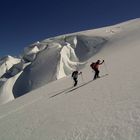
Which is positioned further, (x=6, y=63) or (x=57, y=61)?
(x=6, y=63)

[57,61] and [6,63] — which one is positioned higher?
[6,63]

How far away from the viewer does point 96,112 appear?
9.56m

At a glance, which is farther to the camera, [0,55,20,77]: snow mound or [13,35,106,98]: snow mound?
[0,55,20,77]: snow mound

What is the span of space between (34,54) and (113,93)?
5650 centimetres

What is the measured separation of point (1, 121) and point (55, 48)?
1849 inches

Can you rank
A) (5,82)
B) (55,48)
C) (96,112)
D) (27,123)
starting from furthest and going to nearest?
(5,82) → (55,48) → (27,123) → (96,112)

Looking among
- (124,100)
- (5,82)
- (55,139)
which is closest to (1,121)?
(55,139)

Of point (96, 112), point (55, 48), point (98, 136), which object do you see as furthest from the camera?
point (55, 48)

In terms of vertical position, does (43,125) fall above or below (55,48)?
below

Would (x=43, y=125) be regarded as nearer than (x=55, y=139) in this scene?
No

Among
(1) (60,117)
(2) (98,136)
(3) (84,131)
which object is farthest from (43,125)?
(2) (98,136)

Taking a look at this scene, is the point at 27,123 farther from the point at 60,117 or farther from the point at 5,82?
the point at 5,82

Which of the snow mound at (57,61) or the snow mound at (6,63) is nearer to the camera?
the snow mound at (57,61)

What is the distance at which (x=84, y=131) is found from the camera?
811cm
